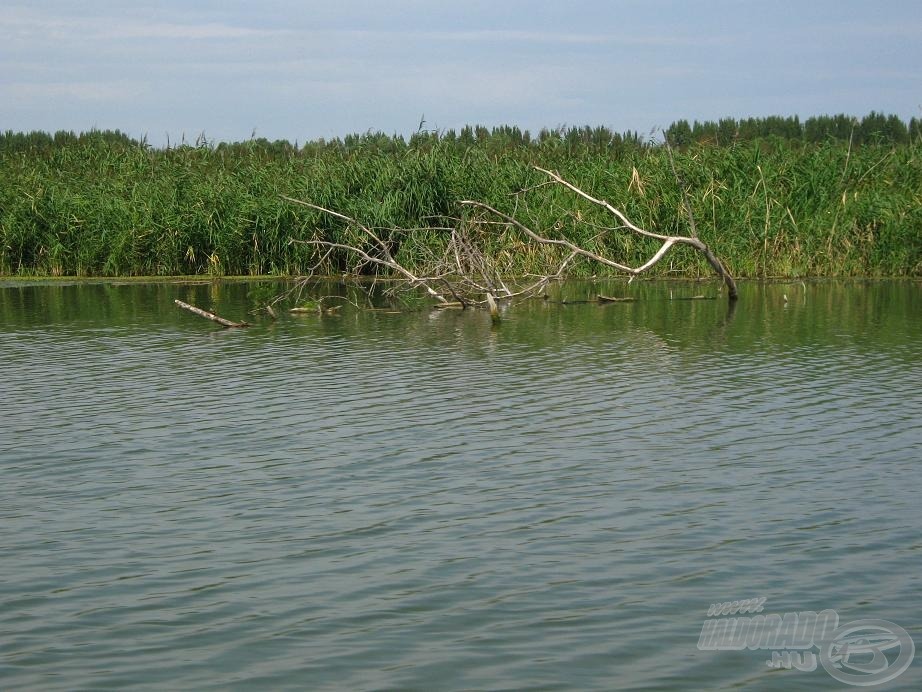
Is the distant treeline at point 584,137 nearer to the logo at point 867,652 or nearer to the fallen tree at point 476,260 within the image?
the fallen tree at point 476,260

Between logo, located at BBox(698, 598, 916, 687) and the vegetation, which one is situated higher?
the vegetation

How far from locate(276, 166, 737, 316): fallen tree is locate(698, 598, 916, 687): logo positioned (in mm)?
12694

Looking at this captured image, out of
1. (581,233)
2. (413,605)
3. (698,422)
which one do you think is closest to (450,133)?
(581,233)

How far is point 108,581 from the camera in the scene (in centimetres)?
636

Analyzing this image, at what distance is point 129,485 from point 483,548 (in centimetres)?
281

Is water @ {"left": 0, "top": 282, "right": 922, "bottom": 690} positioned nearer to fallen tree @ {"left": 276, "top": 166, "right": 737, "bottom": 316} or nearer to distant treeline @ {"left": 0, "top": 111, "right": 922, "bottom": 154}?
fallen tree @ {"left": 276, "top": 166, "right": 737, "bottom": 316}

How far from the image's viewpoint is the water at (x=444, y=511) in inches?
213

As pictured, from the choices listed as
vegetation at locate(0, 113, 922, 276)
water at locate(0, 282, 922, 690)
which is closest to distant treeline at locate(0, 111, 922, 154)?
vegetation at locate(0, 113, 922, 276)

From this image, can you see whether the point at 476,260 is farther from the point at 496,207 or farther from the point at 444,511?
the point at 444,511

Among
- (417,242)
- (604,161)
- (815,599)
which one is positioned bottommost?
(815,599)

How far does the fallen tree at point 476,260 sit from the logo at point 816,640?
12.7 meters

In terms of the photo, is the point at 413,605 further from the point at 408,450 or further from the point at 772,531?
the point at 408,450

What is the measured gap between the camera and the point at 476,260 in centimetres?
2033

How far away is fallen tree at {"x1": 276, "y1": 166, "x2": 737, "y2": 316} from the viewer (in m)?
19.2
